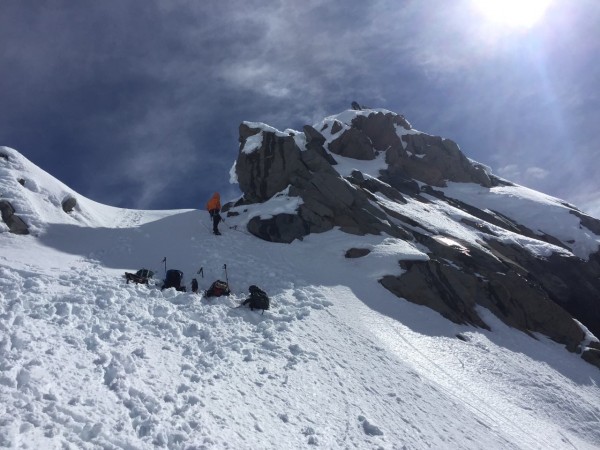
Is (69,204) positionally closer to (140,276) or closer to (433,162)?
(140,276)

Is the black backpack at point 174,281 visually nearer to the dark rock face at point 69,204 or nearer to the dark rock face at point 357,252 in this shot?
the dark rock face at point 69,204

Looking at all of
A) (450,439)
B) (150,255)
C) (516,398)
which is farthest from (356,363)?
(150,255)

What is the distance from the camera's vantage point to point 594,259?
1538 inches

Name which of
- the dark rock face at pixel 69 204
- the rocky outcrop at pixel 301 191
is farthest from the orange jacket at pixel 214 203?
the dark rock face at pixel 69 204

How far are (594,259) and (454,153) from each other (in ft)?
79.2

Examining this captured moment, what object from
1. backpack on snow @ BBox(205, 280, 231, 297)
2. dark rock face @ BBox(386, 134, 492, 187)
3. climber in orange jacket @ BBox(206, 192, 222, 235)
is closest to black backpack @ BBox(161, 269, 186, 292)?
backpack on snow @ BBox(205, 280, 231, 297)

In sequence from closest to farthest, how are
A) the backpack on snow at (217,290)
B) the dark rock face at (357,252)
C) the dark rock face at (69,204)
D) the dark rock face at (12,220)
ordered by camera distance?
1. the backpack on snow at (217,290)
2. the dark rock face at (12,220)
3. the dark rock face at (69,204)
4. the dark rock face at (357,252)

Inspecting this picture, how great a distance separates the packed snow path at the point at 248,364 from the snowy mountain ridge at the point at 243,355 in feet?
0.18

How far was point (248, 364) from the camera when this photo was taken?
534 inches

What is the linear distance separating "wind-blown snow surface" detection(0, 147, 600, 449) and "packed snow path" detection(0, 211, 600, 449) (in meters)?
0.05

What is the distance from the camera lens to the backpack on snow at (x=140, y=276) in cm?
1741

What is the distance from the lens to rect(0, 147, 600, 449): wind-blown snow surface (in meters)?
9.88

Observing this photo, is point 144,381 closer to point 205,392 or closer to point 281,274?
point 205,392

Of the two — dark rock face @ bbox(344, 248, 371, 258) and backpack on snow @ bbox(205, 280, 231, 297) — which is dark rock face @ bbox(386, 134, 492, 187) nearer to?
dark rock face @ bbox(344, 248, 371, 258)
